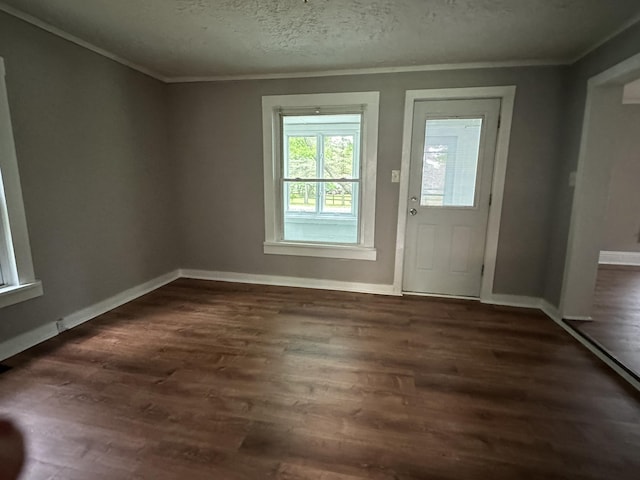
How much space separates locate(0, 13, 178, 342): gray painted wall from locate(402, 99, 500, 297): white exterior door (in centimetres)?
295

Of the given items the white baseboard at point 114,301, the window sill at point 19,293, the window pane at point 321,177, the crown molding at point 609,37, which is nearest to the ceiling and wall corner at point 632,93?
the crown molding at point 609,37

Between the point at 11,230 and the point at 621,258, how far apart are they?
24.6 feet

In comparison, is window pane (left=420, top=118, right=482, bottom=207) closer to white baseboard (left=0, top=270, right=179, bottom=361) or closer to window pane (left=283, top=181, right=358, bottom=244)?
window pane (left=283, top=181, right=358, bottom=244)

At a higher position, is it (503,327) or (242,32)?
(242,32)

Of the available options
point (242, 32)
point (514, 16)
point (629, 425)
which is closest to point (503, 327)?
point (629, 425)

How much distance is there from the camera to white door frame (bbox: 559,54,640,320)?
277 centimetres

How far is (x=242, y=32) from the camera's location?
2541 millimetres

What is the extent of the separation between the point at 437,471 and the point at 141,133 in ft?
12.8

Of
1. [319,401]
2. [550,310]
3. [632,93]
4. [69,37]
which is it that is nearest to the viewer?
[319,401]

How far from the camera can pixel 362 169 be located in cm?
359

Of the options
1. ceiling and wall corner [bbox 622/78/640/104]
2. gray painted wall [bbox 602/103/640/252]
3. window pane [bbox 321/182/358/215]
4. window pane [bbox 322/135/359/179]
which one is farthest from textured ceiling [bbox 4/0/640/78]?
gray painted wall [bbox 602/103/640/252]

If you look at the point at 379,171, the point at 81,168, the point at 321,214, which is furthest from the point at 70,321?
the point at 379,171

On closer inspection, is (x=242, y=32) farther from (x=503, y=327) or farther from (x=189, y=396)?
(x=503, y=327)

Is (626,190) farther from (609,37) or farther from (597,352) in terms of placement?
(597,352)
